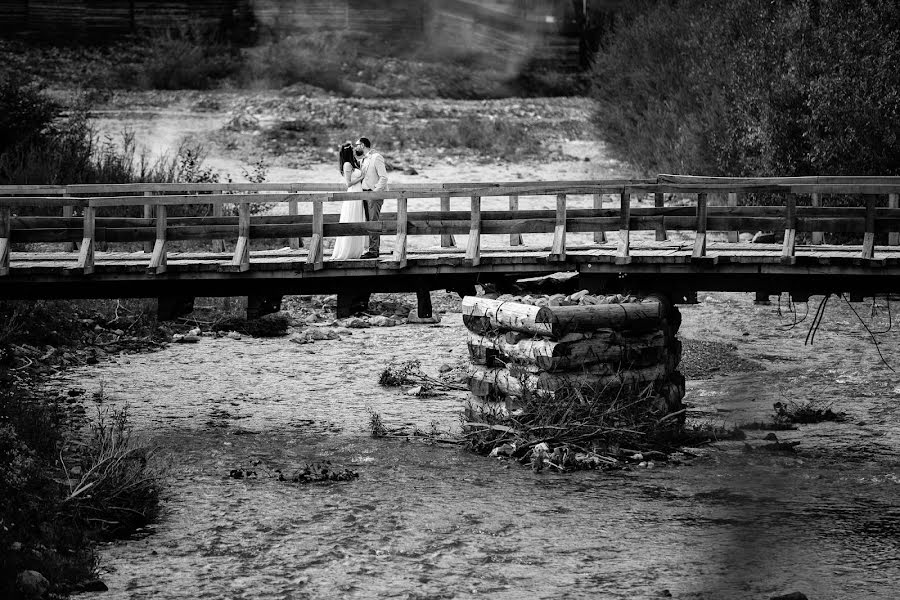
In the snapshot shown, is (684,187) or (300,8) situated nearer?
(684,187)

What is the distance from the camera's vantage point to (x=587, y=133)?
40.7 m

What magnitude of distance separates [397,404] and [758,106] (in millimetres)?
12636

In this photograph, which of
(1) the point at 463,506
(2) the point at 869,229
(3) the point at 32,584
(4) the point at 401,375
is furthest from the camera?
(4) the point at 401,375

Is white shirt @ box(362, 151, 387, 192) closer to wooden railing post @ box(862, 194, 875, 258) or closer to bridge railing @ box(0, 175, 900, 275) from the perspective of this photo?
bridge railing @ box(0, 175, 900, 275)

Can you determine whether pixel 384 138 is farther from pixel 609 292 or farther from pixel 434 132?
pixel 609 292

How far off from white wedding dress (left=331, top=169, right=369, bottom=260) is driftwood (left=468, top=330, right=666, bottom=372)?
208 centimetres

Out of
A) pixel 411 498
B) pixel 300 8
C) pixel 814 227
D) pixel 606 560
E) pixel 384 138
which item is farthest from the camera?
pixel 300 8

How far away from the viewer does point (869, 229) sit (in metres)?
14.2

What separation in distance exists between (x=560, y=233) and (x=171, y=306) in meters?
4.66

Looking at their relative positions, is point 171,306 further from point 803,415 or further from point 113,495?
point 803,415

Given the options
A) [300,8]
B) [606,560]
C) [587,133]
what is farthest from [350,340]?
[300,8]

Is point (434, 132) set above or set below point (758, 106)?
below

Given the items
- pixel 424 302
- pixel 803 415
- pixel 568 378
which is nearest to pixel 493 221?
pixel 424 302

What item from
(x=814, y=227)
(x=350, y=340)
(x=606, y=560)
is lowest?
(x=350, y=340)
